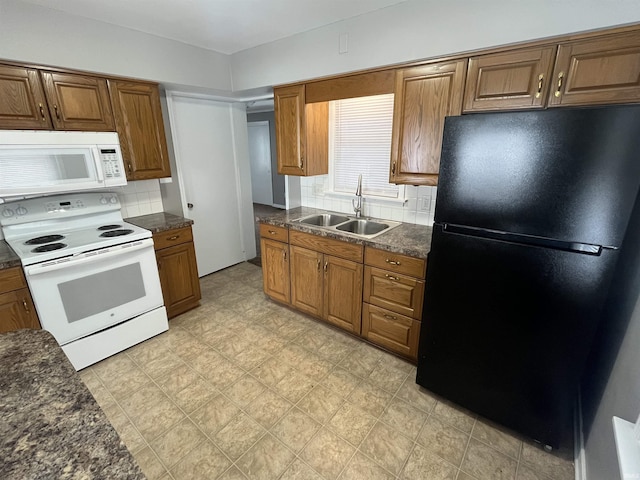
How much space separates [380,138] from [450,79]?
821mm

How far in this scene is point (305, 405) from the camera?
194 centimetres

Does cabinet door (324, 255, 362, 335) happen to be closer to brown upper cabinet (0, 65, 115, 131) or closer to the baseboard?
the baseboard

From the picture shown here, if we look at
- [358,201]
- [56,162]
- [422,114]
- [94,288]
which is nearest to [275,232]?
[358,201]

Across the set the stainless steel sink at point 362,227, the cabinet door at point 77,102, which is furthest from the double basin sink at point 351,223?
the cabinet door at point 77,102

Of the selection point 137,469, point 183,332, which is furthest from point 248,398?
point 137,469

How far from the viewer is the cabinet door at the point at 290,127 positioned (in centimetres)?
271

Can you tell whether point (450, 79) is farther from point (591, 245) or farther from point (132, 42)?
point (132, 42)

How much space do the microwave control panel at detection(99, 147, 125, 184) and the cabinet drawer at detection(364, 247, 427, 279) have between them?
2.08m

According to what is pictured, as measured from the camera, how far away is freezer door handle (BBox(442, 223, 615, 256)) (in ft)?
4.27

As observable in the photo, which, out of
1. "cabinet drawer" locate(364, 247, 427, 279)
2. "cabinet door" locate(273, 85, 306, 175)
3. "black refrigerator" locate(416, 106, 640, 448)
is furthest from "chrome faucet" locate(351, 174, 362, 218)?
"black refrigerator" locate(416, 106, 640, 448)

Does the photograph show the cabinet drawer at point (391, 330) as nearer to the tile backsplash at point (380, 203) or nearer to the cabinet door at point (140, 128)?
the tile backsplash at point (380, 203)

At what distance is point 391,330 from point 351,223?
1049 mm

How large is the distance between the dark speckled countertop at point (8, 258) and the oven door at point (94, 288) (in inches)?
3.7

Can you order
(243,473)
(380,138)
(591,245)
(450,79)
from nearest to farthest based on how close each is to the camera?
(591,245) < (243,473) < (450,79) < (380,138)
